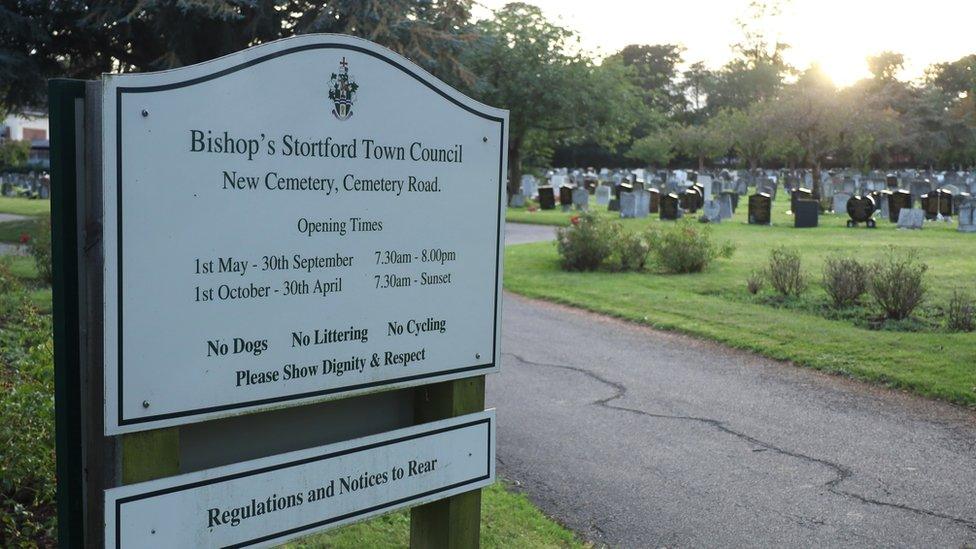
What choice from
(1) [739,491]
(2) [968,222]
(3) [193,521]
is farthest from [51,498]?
(2) [968,222]

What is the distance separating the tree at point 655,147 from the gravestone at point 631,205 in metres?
30.4

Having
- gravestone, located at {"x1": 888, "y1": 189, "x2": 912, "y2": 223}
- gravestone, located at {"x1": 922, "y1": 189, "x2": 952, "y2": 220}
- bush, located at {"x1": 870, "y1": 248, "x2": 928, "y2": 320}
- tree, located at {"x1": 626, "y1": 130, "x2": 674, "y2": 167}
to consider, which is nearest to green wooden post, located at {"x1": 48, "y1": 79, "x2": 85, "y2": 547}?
bush, located at {"x1": 870, "y1": 248, "x2": 928, "y2": 320}

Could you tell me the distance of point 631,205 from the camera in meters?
27.0

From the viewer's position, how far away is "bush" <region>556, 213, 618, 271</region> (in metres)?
15.4

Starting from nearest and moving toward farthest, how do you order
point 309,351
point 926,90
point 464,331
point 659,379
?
1. point 309,351
2. point 464,331
3. point 659,379
4. point 926,90

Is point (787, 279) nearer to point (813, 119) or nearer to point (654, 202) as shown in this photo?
point (654, 202)

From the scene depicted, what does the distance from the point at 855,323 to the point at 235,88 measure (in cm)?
951

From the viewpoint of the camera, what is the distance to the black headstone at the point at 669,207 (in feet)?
83.9

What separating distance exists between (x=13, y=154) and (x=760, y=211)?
112 feet

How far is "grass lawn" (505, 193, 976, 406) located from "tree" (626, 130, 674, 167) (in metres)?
37.0

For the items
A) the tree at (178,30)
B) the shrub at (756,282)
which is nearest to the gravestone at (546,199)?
the tree at (178,30)

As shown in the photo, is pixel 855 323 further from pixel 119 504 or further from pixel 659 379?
pixel 119 504

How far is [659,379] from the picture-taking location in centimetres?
816

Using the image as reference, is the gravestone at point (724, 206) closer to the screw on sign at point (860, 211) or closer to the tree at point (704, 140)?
the screw on sign at point (860, 211)
